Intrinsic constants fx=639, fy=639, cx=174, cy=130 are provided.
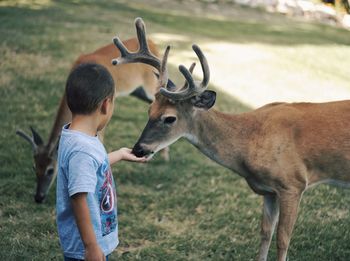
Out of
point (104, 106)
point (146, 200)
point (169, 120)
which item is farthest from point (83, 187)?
point (146, 200)

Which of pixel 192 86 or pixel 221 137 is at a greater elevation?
pixel 192 86

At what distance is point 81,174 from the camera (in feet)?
10.0

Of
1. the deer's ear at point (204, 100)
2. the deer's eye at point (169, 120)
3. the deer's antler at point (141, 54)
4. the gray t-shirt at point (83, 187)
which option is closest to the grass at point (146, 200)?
the deer's eye at point (169, 120)

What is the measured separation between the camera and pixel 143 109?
902cm

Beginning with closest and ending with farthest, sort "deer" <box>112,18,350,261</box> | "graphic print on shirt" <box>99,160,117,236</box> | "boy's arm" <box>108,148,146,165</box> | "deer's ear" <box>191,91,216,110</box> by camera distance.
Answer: "graphic print on shirt" <box>99,160,117,236</box> → "boy's arm" <box>108,148,146,165</box> → "deer" <box>112,18,350,261</box> → "deer's ear" <box>191,91,216,110</box>

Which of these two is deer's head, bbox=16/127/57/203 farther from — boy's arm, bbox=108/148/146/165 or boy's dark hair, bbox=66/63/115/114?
boy's dark hair, bbox=66/63/115/114

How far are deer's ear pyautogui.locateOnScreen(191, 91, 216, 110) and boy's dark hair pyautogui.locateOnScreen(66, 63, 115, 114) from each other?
1.41m

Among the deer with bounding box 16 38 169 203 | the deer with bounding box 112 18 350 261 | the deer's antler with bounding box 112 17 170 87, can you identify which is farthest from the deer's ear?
the deer with bounding box 16 38 169 203

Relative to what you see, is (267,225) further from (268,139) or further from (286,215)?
(268,139)

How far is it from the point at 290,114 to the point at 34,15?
1127cm

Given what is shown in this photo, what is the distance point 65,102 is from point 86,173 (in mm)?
3386

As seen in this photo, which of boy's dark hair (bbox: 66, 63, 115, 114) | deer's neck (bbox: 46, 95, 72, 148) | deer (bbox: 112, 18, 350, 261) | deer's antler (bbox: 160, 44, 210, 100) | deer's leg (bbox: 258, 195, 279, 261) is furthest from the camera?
deer's neck (bbox: 46, 95, 72, 148)

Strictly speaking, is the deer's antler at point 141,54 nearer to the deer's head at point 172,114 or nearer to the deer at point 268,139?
the deer at point 268,139

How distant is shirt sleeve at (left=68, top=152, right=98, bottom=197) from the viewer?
304 cm
